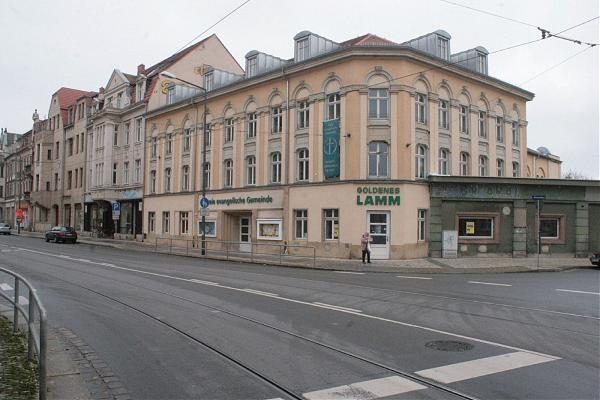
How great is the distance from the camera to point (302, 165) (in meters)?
28.8

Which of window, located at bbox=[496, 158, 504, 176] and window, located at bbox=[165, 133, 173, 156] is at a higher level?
window, located at bbox=[165, 133, 173, 156]

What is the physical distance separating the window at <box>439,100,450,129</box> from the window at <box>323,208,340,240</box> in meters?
8.17

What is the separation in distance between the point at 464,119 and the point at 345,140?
860 centimetres

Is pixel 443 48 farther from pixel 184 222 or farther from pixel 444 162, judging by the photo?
pixel 184 222

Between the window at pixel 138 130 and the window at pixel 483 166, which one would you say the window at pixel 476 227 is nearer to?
the window at pixel 483 166

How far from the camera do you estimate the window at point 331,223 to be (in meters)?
26.2

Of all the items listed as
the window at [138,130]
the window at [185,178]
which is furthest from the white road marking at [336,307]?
the window at [138,130]

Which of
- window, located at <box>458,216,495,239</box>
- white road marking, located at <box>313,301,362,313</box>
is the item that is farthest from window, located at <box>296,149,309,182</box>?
white road marking, located at <box>313,301,362,313</box>

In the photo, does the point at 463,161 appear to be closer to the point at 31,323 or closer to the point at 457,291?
the point at 457,291

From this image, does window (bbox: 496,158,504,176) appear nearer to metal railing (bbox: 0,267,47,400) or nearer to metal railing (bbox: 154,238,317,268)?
metal railing (bbox: 154,238,317,268)

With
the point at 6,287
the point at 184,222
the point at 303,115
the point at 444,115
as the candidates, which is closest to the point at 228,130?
the point at 303,115

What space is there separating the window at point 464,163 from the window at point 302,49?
10976 millimetres

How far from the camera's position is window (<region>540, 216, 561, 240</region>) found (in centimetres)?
2811

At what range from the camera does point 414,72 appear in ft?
86.3
